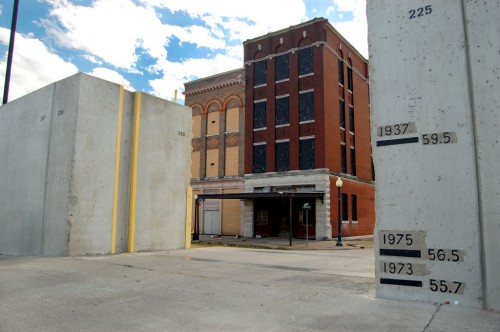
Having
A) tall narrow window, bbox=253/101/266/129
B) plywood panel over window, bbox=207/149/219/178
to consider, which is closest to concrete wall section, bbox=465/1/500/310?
tall narrow window, bbox=253/101/266/129

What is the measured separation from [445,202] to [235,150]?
3063 centimetres

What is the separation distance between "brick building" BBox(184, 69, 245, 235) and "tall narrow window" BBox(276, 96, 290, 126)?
4.00 meters

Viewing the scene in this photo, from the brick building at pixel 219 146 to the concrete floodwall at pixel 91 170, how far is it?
19.9 meters

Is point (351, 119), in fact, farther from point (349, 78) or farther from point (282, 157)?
point (282, 157)

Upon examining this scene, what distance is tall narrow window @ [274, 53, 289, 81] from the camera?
107 feet

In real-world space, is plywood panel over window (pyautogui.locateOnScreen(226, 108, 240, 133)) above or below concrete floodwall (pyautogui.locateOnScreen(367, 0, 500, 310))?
above

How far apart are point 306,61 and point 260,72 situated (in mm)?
4603

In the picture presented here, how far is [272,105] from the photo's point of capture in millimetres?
32906

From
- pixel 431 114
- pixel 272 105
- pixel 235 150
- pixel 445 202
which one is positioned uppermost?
pixel 272 105

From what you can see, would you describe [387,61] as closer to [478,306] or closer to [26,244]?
[478,306]

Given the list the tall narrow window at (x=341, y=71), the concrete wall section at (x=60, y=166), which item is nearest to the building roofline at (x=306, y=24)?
the tall narrow window at (x=341, y=71)

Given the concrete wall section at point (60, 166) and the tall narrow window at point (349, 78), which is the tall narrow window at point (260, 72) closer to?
the tall narrow window at point (349, 78)

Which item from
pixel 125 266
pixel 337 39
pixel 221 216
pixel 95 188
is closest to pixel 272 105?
pixel 337 39

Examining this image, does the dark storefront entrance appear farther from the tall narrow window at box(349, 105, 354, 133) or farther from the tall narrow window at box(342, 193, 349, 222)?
the tall narrow window at box(349, 105, 354, 133)
